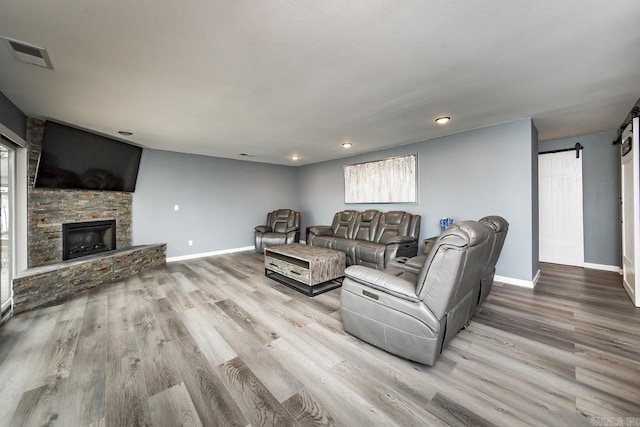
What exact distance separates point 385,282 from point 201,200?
16.4 feet

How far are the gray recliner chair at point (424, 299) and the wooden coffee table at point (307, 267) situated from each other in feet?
3.76

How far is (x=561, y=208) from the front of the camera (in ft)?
14.3

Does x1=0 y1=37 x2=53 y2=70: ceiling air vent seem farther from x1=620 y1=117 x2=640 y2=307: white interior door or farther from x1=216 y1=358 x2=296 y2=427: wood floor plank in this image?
x1=620 y1=117 x2=640 y2=307: white interior door

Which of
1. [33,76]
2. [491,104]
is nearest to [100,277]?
[33,76]

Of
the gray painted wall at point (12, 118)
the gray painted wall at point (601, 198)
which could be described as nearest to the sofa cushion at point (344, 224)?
the gray painted wall at point (601, 198)

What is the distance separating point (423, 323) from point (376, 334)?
43 centimetres

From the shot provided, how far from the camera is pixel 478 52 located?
1786 mm

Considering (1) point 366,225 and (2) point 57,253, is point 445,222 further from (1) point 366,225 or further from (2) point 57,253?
(2) point 57,253

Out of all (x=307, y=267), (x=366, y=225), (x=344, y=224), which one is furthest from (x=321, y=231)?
(x=307, y=267)

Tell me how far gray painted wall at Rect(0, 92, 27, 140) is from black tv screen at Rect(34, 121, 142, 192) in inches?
7.5

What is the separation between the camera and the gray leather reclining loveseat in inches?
154

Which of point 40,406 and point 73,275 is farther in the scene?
point 73,275

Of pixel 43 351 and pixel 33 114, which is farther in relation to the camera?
pixel 33 114

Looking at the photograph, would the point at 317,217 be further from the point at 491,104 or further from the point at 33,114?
the point at 33,114
